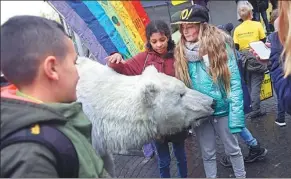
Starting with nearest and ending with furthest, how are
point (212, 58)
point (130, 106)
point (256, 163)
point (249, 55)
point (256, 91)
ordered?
point (130, 106)
point (212, 58)
point (256, 163)
point (249, 55)
point (256, 91)

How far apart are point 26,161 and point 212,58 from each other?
2.37 m

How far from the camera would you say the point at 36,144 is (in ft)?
3.80

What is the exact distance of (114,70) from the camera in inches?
124

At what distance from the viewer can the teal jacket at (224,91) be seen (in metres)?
3.26

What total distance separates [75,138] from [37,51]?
33 centimetres

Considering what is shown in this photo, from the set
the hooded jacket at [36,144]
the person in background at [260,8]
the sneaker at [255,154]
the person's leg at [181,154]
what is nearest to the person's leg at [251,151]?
the sneaker at [255,154]

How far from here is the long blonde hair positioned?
10.7 ft

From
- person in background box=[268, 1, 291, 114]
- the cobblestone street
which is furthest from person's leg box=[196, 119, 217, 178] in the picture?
person in background box=[268, 1, 291, 114]

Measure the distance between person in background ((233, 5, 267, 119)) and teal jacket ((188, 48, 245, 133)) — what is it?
196cm

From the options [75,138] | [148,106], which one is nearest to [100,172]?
[75,138]

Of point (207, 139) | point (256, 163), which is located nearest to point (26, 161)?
point (207, 139)

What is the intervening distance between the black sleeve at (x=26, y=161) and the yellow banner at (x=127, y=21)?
325 centimetres

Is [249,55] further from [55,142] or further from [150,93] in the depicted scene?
[55,142]

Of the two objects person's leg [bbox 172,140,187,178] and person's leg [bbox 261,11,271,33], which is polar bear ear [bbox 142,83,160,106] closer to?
person's leg [bbox 172,140,187,178]
